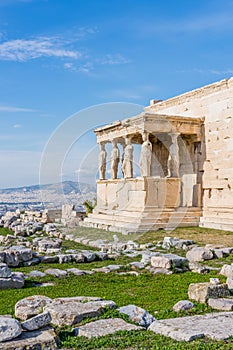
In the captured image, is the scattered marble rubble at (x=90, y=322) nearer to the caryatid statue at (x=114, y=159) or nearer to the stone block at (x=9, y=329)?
the stone block at (x=9, y=329)

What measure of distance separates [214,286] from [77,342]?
8.06 feet

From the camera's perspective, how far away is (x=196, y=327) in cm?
455

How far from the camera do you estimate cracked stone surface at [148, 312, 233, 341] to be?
4.30m

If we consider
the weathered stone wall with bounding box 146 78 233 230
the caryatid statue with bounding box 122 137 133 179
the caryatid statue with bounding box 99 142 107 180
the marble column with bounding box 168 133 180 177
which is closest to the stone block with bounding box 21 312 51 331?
the weathered stone wall with bounding box 146 78 233 230

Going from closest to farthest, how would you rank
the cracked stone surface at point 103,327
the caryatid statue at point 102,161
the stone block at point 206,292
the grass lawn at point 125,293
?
the grass lawn at point 125,293, the cracked stone surface at point 103,327, the stone block at point 206,292, the caryatid statue at point 102,161

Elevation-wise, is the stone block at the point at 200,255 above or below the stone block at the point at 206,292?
below

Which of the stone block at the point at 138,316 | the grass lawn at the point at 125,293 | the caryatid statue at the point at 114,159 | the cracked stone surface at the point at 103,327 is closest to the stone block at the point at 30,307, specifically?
the grass lawn at the point at 125,293

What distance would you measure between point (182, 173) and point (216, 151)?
5.93ft

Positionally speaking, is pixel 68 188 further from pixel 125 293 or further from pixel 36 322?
pixel 36 322

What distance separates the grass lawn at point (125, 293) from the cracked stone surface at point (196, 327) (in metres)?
0.10

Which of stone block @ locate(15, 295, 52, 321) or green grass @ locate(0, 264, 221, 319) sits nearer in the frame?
stone block @ locate(15, 295, 52, 321)

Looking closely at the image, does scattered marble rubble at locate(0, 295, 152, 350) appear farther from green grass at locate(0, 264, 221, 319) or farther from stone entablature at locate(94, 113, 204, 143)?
stone entablature at locate(94, 113, 204, 143)

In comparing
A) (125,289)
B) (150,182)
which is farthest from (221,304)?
(150,182)

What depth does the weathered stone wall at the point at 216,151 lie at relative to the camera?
15.7 m
